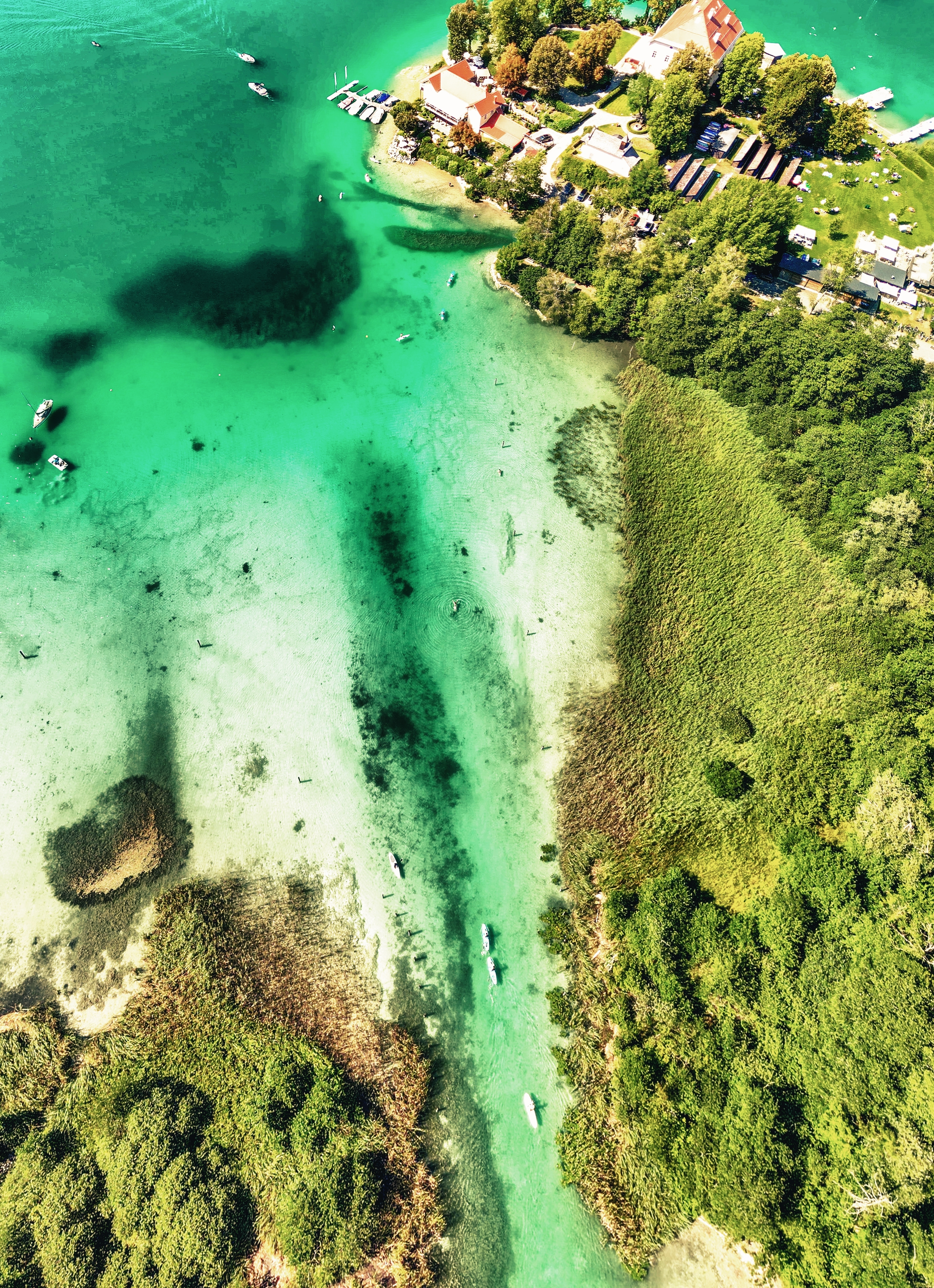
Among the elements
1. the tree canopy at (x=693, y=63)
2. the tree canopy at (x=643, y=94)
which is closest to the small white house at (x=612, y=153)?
the tree canopy at (x=643, y=94)

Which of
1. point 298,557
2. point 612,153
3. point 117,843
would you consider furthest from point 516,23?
point 117,843

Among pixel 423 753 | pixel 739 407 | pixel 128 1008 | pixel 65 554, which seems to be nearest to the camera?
pixel 128 1008

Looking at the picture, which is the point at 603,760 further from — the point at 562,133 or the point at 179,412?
the point at 562,133

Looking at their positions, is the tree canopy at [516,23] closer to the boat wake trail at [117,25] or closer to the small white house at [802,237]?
the boat wake trail at [117,25]

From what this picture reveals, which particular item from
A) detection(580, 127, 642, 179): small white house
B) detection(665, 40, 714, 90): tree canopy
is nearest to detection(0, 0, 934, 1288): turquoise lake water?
detection(580, 127, 642, 179): small white house

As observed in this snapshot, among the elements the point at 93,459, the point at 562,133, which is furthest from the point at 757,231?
the point at 93,459

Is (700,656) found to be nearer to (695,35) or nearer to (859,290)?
(859,290)
